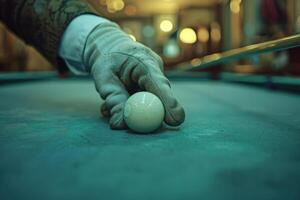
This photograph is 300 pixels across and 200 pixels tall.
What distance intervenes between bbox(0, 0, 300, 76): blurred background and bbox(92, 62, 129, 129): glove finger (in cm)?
76

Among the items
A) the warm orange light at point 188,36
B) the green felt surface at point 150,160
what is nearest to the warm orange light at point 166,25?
the warm orange light at point 188,36

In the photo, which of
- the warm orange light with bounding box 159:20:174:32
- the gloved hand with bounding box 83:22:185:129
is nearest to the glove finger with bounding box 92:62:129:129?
the gloved hand with bounding box 83:22:185:129

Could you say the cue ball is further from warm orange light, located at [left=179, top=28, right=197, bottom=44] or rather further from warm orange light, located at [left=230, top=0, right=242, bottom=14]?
warm orange light, located at [left=179, top=28, right=197, bottom=44]

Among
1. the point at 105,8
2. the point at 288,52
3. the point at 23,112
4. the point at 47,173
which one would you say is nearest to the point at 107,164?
the point at 47,173

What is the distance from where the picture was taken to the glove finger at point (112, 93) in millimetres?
1164

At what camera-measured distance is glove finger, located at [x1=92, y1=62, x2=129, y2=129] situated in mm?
1164

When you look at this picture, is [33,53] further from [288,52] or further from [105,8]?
[288,52]

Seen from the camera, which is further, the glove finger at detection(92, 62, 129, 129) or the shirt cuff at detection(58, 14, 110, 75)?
the shirt cuff at detection(58, 14, 110, 75)

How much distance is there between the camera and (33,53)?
9.14m

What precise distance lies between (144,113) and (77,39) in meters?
A: 0.63

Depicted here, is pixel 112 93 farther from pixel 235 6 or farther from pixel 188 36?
pixel 188 36

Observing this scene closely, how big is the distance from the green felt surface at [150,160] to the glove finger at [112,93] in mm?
48

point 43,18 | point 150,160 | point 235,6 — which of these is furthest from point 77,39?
point 235,6

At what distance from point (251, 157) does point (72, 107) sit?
1170mm
